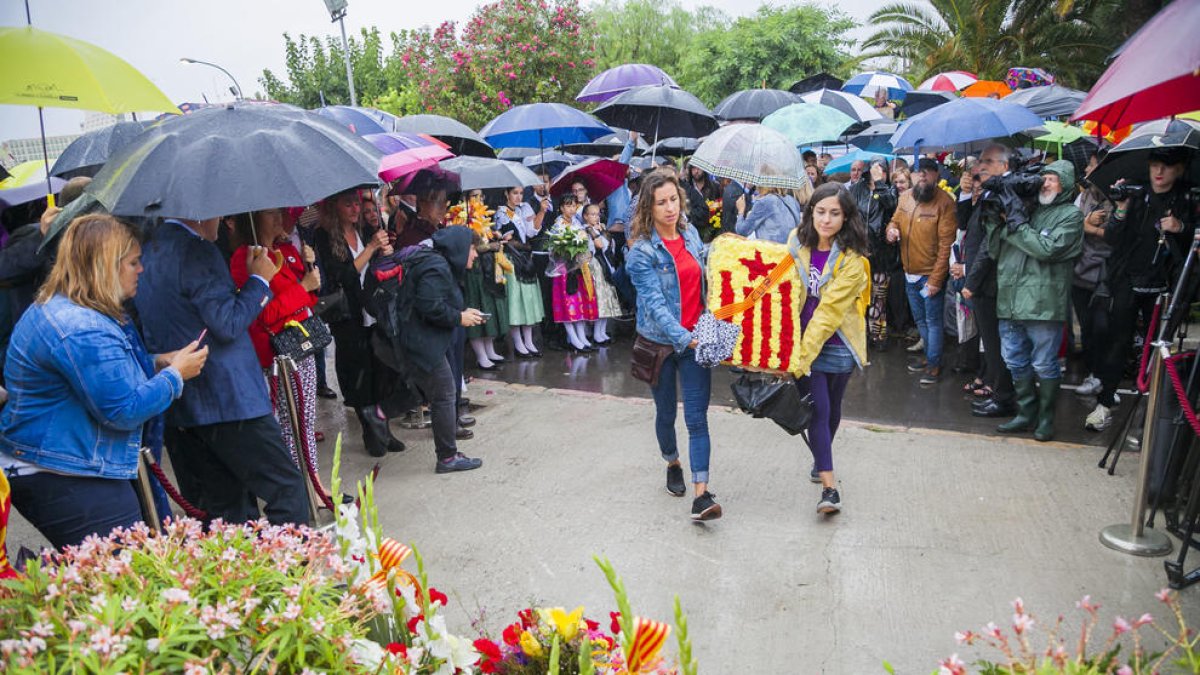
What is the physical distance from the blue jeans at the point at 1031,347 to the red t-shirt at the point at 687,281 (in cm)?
283

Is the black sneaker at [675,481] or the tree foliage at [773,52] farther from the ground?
the tree foliage at [773,52]

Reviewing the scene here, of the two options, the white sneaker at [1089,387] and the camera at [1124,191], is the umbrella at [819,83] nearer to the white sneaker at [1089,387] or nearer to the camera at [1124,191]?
the white sneaker at [1089,387]

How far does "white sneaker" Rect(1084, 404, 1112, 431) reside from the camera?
6160 mm

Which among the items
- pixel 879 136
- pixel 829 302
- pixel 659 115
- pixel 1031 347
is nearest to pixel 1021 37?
pixel 879 136

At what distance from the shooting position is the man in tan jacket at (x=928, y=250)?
7.72 meters

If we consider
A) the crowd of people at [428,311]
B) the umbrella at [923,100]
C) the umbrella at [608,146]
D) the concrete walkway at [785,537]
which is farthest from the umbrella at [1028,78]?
the concrete walkway at [785,537]

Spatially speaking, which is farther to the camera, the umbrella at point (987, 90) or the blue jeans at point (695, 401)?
the umbrella at point (987, 90)

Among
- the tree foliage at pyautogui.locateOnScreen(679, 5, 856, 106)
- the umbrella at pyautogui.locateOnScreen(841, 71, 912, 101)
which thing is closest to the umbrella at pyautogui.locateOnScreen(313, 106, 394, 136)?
the umbrella at pyautogui.locateOnScreen(841, 71, 912, 101)

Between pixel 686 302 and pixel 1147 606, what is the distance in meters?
2.64

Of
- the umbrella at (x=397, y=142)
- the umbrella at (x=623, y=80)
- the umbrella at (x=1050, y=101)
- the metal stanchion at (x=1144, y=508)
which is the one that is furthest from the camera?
the umbrella at (x=623, y=80)

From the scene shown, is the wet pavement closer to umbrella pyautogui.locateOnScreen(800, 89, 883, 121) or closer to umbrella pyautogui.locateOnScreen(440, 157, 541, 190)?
umbrella pyautogui.locateOnScreen(440, 157, 541, 190)

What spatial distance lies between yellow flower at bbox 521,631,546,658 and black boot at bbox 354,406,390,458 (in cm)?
430

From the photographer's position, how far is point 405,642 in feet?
5.99

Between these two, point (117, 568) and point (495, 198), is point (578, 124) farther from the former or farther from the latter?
point (117, 568)
